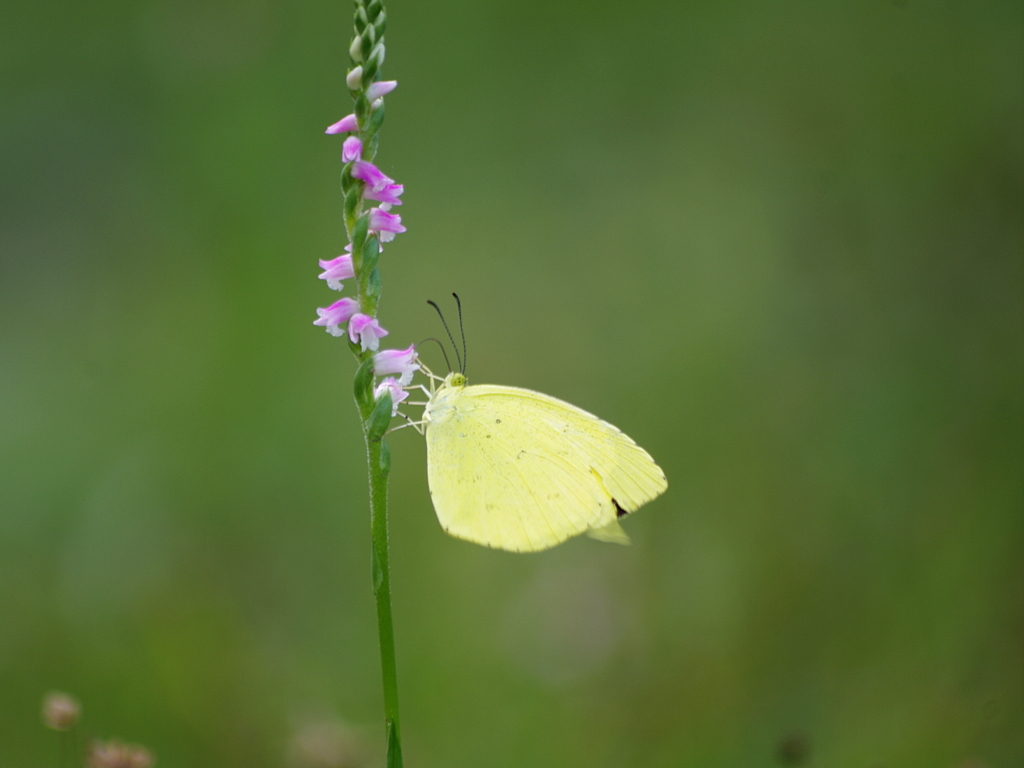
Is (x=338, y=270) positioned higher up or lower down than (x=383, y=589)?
higher up

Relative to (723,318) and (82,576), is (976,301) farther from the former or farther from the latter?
(82,576)

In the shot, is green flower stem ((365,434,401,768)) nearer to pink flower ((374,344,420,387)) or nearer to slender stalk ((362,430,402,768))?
slender stalk ((362,430,402,768))

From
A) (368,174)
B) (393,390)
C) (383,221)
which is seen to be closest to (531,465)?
(393,390)

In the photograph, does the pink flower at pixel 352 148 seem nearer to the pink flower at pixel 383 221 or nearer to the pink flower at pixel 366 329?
the pink flower at pixel 383 221

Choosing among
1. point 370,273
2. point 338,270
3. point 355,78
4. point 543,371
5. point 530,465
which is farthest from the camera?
point 543,371

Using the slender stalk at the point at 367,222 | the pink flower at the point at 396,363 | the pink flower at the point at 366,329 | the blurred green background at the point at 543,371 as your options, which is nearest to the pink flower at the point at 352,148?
the slender stalk at the point at 367,222

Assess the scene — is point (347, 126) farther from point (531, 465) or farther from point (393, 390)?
point (531, 465)
